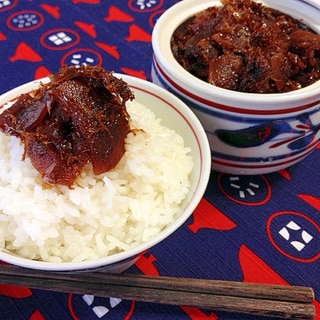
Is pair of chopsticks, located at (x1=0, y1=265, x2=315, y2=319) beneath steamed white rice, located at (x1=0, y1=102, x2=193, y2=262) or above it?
beneath

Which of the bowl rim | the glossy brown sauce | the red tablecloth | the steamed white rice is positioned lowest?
the red tablecloth

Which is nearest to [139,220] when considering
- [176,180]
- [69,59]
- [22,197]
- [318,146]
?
[176,180]

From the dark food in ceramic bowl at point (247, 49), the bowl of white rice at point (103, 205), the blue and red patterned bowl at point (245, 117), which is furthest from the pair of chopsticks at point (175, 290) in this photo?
the dark food in ceramic bowl at point (247, 49)

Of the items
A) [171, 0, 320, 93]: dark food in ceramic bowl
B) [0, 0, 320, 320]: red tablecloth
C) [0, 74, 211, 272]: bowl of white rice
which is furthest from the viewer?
[171, 0, 320, 93]: dark food in ceramic bowl

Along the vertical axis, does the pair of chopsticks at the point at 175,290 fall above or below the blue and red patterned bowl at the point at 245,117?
below

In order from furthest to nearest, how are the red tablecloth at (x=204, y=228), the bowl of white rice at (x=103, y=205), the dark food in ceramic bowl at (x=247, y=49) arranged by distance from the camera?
the dark food in ceramic bowl at (x=247, y=49), the red tablecloth at (x=204, y=228), the bowl of white rice at (x=103, y=205)

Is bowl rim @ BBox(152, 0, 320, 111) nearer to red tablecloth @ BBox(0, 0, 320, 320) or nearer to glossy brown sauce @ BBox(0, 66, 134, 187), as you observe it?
glossy brown sauce @ BBox(0, 66, 134, 187)

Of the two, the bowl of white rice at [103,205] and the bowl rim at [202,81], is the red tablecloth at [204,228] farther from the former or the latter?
the bowl rim at [202,81]

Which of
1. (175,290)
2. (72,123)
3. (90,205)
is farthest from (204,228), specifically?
(72,123)

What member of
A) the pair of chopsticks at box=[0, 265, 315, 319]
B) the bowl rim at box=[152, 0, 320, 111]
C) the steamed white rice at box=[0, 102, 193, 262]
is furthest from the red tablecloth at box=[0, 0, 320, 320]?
the bowl rim at box=[152, 0, 320, 111]
